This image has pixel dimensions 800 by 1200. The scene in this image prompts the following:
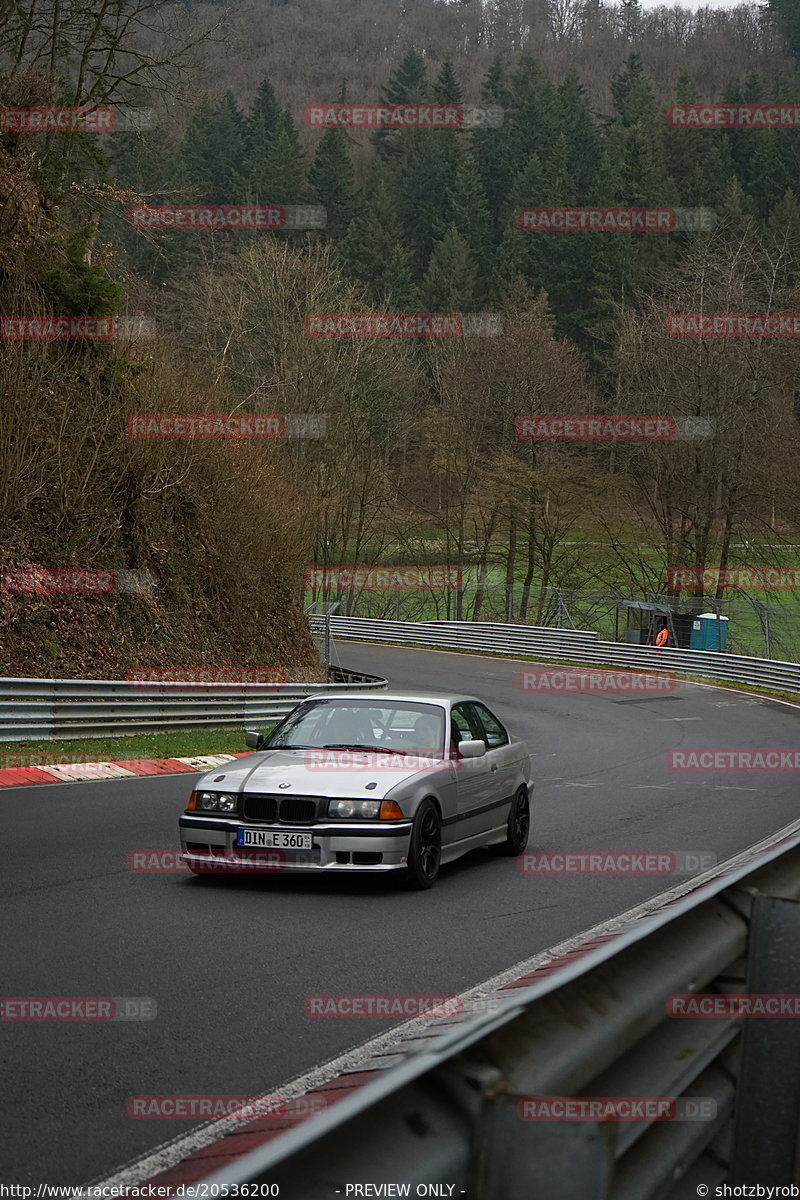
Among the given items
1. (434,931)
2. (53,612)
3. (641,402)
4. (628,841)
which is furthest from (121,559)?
(641,402)

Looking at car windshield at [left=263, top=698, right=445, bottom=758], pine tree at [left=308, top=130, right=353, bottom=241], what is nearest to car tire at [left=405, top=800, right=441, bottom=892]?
car windshield at [left=263, top=698, right=445, bottom=758]

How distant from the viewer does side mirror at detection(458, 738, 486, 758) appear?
10281mm

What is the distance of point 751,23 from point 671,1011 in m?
114

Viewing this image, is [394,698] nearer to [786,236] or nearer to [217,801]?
[217,801]

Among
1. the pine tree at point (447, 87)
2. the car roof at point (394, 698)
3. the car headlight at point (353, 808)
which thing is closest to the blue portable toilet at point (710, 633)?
the car roof at point (394, 698)

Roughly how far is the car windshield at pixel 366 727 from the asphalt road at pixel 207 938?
1106mm

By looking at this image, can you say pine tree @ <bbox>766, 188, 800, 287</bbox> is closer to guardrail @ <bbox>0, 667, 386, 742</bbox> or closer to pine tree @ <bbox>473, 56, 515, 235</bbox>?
pine tree @ <bbox>473, 56, 515, 235</bbox>

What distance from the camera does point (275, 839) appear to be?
368 inches

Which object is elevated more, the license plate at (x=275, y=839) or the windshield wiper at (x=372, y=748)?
the windshield wiper at (x=372, y=748)

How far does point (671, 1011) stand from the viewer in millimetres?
3123

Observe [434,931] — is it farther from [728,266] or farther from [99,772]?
[728,266]

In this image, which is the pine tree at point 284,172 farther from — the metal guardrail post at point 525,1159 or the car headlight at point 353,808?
the metal guardrail post at point 525,1159

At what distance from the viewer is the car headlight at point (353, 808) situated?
934 cm

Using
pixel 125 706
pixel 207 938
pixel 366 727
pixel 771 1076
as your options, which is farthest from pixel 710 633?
pixel 771 1076
